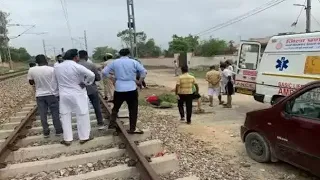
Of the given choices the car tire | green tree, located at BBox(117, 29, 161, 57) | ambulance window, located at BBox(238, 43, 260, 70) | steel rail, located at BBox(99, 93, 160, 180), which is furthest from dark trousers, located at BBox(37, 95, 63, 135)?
green tree, located at BBox(117, 29, 161, 57)

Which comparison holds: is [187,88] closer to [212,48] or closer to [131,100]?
[131,100]

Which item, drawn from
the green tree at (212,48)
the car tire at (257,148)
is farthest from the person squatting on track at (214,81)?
the green tree at (212,48)

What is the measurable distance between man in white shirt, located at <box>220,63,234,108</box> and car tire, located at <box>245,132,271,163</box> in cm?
666

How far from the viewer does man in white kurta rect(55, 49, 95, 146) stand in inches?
240

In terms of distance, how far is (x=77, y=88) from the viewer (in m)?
6.16

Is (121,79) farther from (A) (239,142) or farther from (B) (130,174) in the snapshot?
(A) (239,142)

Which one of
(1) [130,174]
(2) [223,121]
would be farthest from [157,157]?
(2) [223,121]

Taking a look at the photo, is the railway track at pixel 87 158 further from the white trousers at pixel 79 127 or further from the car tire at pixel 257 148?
the car tire at pixel 257 148

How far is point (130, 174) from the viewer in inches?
199

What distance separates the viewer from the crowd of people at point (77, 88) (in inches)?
241

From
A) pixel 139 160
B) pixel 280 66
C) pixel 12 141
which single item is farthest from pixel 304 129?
pixel 280 66

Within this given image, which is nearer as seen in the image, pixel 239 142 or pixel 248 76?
pixel 239 142

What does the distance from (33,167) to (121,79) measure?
2.09 meters

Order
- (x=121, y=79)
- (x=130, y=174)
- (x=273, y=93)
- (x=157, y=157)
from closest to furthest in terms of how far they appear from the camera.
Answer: (x=130, y=174) < (x=157, y=157) < (x=121, y=79) < (x=273, y=93)
